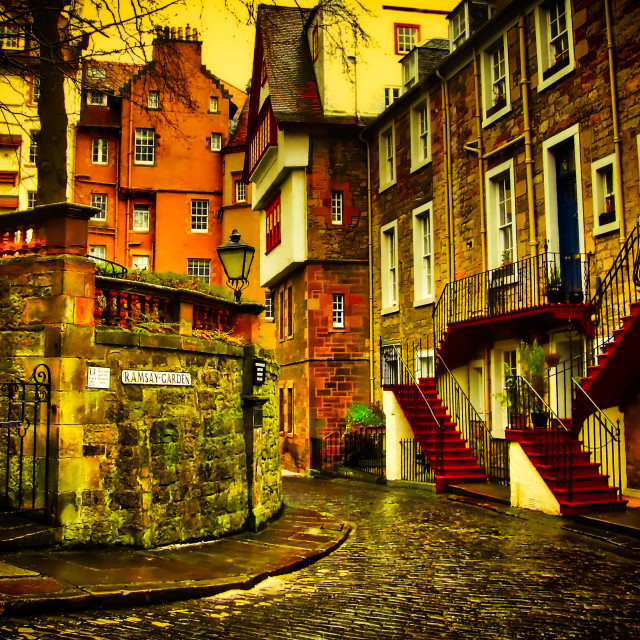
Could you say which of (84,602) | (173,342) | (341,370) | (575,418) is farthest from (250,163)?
(84,602)

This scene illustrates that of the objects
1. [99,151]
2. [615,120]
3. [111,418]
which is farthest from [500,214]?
[99,151]

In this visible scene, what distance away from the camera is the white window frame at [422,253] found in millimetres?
22031

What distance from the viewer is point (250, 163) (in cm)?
3231

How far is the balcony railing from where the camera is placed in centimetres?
1527

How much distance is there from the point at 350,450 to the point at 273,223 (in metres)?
9.74

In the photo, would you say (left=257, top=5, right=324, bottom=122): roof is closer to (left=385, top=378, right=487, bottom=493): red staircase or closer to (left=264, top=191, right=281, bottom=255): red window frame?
(left=264, top=191, right=281, bottom=255): red window frame

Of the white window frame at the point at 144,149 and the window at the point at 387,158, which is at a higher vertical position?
the white window frame at the point at 144,149

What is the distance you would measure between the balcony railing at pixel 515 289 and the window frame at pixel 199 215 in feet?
76.8

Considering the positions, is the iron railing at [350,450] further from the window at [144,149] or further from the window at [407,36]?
the window at [144,149]

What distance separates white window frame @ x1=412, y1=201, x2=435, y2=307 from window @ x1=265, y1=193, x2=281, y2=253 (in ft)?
23.3

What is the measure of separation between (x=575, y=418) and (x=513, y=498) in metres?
1.82

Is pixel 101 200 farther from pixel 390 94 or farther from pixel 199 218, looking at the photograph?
pixel 390 94

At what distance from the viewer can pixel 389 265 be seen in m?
24.9

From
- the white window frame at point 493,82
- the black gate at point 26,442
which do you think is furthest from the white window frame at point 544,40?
the black gate at point 26,442
